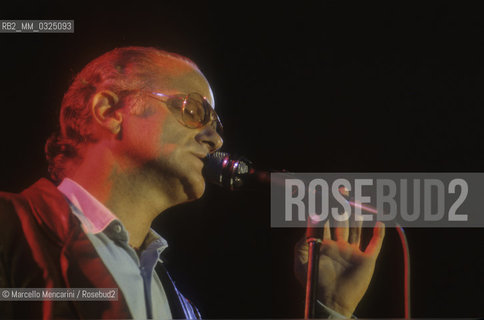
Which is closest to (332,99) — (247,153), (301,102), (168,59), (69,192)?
(301,102)

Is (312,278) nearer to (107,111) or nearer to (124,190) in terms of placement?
(124,190)

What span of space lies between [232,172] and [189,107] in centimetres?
35

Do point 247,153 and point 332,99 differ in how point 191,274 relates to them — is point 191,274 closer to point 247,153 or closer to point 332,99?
point 247,153

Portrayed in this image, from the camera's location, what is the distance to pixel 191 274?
7.28ft

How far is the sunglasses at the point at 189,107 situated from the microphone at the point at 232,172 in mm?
175

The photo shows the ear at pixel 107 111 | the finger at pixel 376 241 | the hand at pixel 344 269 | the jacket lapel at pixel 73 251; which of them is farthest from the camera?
the finger at pixel 376 241

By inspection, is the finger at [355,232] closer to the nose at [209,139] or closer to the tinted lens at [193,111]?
the nose at [209,139]

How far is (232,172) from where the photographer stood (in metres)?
1.85

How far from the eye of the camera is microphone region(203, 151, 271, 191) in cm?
186

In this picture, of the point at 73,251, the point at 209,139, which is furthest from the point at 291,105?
the point at 73,251

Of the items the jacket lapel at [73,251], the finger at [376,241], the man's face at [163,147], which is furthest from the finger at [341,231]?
the jacket lapel at [73,251]

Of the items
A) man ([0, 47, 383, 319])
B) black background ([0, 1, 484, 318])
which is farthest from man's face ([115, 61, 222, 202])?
black background ([0, 1, 484, 318])

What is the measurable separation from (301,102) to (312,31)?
0.36 m

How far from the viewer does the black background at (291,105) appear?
2.20 meters
